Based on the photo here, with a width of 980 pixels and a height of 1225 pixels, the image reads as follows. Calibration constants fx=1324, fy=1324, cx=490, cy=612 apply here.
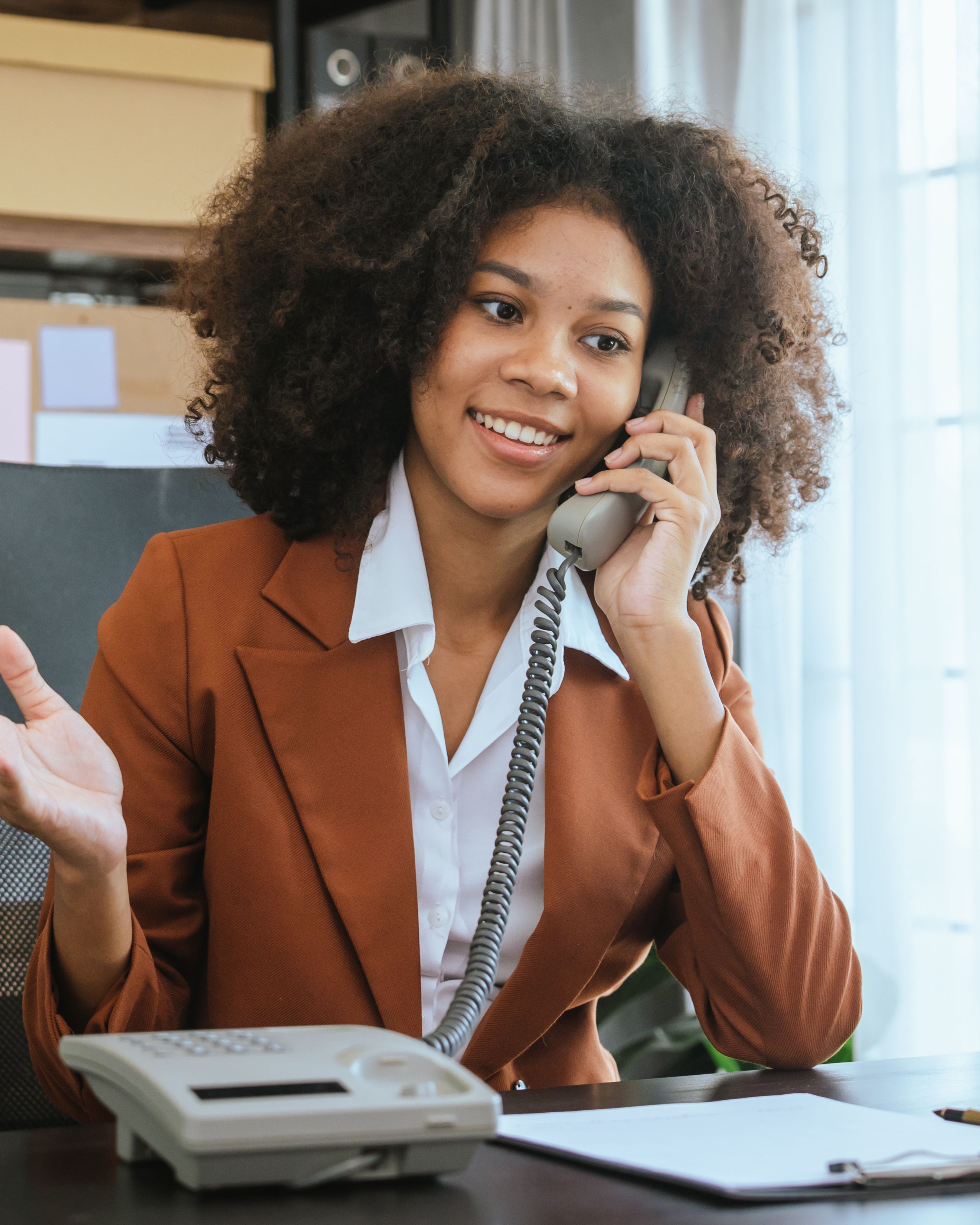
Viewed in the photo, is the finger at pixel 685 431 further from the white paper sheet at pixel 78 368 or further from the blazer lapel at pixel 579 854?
the white paper sheet at pixel 78 368

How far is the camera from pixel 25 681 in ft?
2.81

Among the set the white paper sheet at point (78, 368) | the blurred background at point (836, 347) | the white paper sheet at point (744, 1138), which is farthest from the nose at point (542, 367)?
the white paper sheet at point (78, 368)

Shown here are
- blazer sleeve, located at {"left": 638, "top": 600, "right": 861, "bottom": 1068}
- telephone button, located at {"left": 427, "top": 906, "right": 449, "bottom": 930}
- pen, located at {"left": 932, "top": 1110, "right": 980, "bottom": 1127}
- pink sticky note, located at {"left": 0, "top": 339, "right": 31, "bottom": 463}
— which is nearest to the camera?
pen, located at {"left": 932, "top": 1110, "right": 980, "bottom": 1127}

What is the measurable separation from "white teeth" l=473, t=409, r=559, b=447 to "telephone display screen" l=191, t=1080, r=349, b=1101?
0.70 meters

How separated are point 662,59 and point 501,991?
183 centimetres

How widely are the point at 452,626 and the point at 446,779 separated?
0.18m

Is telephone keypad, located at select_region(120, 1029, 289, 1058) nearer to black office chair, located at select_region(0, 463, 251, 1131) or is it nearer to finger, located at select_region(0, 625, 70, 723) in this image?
finger, located at select_region(0, 625, 70, 723)

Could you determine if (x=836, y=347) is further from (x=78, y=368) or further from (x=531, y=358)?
(x=78, y=368)

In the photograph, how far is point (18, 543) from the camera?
4.13 ft

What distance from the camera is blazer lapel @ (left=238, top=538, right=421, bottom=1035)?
3.50 feet

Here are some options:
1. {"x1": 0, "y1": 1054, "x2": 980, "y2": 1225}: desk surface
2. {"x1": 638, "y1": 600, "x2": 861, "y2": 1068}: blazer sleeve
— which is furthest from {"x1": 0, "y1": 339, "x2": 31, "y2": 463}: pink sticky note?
{"x1": 0, "y1": 1054, "x2": 980, "y2": 1225}: desk surface

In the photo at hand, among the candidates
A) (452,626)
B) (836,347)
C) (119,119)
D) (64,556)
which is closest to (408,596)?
(452,626)

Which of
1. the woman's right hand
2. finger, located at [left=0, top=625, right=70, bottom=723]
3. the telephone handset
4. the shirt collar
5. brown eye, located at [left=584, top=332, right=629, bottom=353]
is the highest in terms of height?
brown eye, located at [left=584, top=332, right=629, bottom=353]

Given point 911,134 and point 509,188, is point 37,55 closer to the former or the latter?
point 509,188
